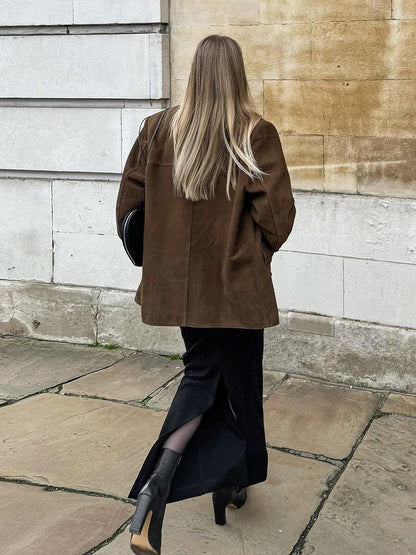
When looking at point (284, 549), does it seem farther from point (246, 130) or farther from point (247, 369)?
point (246, 130)

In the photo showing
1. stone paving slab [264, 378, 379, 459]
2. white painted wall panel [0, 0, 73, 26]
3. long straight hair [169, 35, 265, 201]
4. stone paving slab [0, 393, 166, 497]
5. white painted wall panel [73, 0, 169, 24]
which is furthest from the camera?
white painted wall panel [0, 0, 73, 26]

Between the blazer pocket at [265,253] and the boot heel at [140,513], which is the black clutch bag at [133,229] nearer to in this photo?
the blazer pocket at [265,253]

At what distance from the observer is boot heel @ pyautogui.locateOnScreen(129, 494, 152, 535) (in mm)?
3195

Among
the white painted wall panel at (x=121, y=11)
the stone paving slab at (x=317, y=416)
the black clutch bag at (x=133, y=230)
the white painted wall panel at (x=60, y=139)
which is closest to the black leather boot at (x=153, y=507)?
the black clutch bag at (x=133, y=230)

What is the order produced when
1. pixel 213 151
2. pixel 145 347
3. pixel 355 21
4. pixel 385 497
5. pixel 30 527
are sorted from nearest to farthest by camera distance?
pixel 213 151 < pixel 30 527 < pixel 385 497 < pixel 355 21 < pixel 145 347

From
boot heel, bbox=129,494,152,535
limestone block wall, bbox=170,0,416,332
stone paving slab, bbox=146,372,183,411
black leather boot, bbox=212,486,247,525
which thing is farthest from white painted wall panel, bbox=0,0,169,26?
boot heel, bbox=129,494,152,535

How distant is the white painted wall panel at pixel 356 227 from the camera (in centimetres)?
514

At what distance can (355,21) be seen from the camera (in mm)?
5152

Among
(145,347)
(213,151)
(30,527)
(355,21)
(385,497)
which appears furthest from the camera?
(145,347)

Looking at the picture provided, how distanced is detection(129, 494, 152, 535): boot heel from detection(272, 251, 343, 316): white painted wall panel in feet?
7.90

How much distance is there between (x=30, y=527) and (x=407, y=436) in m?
2.00

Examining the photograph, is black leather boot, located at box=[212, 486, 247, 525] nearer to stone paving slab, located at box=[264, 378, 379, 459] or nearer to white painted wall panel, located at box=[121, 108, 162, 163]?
stone paving slab, located at box=[264, 378, 379, 459]

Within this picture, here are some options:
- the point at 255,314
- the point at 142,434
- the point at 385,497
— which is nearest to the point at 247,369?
the point at 255,314

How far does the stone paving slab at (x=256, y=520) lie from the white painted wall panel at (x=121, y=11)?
117 inches
